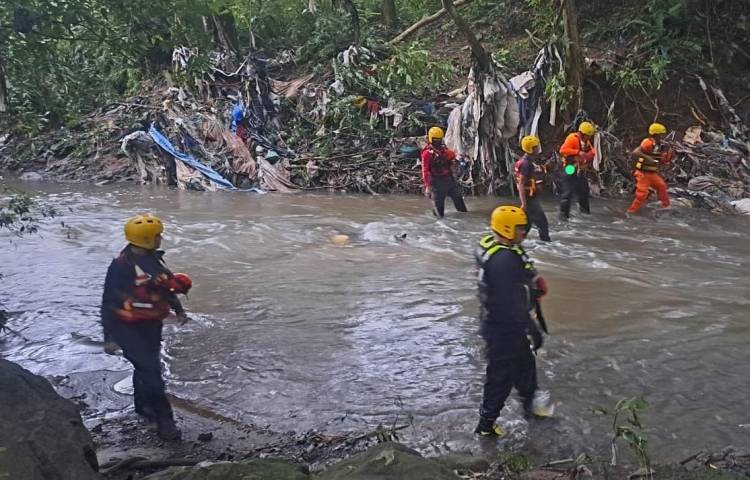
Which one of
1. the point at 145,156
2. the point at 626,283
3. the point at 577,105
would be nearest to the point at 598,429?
the point at 626,283

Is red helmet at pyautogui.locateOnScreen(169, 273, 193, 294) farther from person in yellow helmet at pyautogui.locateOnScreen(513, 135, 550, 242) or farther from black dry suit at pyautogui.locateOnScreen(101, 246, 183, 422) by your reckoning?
person in yellow helmet at pyautogui.locateOnScreen(513, 135, 550, 242)

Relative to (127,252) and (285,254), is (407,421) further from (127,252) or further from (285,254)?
(285,254)

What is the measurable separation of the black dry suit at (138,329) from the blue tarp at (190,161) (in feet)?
37.7

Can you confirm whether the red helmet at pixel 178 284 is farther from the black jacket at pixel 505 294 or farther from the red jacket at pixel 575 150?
the red jacket at pixel 575 150

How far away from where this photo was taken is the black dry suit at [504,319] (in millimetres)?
4707

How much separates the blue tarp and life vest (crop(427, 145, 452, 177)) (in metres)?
5.57

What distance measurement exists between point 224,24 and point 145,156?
4.26 m

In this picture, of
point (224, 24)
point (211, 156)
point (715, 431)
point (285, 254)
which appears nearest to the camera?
point (715, 431)

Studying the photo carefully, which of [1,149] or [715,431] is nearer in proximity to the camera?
[715,431]

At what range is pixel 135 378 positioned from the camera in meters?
5.10

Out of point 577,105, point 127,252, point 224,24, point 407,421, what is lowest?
point 407,421

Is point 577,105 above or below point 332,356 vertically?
above

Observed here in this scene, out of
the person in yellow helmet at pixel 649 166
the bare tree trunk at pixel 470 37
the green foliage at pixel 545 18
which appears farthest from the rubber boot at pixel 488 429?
the green foliage at pixel 545 18

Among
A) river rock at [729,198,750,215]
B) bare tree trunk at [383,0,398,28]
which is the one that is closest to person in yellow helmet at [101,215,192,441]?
river rock at [729,198,750,215]
